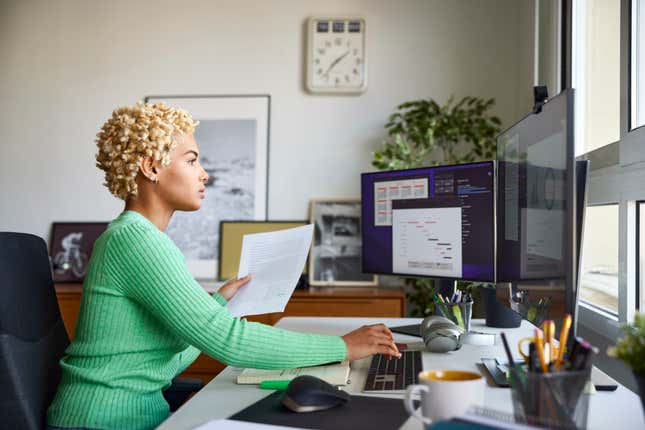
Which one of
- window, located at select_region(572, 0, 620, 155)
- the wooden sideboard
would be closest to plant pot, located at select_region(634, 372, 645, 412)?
window, located at select_region(572, 0, 620, 155)

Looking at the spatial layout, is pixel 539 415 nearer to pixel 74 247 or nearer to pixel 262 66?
pixel 262 66

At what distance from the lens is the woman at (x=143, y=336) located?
1102 millimetres

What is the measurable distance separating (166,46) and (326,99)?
0.99 m

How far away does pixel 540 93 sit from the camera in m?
1.13

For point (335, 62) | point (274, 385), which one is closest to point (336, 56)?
point (335, 62)

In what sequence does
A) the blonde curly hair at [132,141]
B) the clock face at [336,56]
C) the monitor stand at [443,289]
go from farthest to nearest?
1. the clock face at [336,56]
2. the monitor stand at [443,289]
3. the blonde curly hair at [132,141]

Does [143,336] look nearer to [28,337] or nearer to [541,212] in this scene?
[28,337]

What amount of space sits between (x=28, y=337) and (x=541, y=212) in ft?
3.43

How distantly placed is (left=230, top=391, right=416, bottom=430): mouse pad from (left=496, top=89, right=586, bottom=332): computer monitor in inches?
12.2

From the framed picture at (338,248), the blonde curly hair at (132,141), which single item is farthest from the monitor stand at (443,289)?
the framed picture at (338,248)

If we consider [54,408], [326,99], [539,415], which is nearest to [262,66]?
[326,99]

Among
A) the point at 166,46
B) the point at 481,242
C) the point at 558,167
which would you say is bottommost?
the point at 481,242

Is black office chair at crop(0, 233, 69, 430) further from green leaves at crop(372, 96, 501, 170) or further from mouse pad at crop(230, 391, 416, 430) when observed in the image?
green leaves at crop(372, 96, 501, 170)

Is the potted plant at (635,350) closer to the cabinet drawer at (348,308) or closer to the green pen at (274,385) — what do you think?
the green pen at (274,385)
